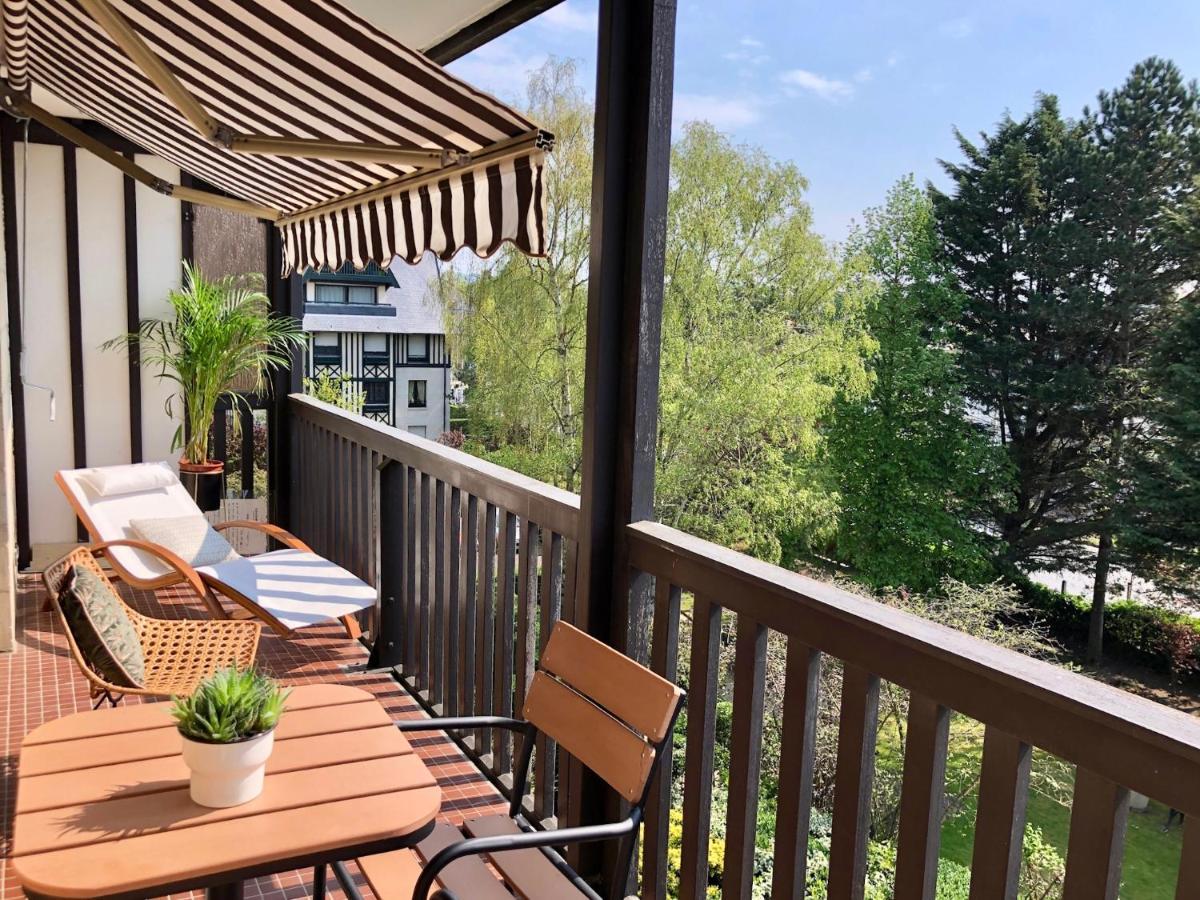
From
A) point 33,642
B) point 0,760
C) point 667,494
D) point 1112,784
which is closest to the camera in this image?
point 1112,784

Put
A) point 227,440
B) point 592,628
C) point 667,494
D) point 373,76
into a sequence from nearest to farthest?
point 373,76 → point 592,628 → point 227,440 → point 667,494

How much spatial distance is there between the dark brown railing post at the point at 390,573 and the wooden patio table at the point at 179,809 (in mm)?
2197

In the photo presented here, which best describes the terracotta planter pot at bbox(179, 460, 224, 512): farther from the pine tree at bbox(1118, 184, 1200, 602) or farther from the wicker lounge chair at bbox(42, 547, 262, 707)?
the pine tree at bbox(1118, 184, 1200, 602)

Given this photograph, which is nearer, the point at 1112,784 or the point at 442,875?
the point at 1112,784

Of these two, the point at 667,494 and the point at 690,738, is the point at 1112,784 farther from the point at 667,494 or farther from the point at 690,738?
the point at 667,494

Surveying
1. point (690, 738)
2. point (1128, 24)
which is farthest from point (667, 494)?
point (1128, 24)

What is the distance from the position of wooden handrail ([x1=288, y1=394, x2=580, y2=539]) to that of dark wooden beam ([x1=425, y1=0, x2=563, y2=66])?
1.60 metres

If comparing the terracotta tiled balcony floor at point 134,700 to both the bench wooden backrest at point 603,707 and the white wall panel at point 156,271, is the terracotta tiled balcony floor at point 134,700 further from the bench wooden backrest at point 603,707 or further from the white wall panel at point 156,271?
the white wall panel at point 156,271

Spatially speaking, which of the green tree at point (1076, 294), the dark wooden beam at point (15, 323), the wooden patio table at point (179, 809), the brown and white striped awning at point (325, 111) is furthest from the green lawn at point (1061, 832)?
the wooden patio table at point (179, 809)

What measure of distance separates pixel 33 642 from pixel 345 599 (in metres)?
1.63

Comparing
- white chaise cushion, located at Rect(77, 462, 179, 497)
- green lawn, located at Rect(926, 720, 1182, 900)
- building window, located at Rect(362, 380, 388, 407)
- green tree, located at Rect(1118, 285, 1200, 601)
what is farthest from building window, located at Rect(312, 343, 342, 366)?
white chaise cushion, located at Rect(77, 462, 179, 497)

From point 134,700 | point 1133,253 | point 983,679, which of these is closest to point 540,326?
point 1133,253

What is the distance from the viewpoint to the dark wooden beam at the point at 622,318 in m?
2.43

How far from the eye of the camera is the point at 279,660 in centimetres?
433
